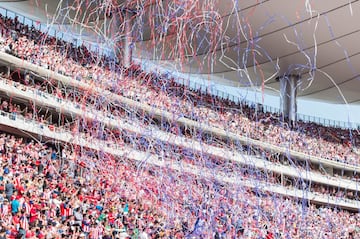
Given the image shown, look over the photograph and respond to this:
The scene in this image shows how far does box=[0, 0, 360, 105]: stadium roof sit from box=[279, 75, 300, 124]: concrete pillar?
0.61 m

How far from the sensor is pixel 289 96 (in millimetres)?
35594

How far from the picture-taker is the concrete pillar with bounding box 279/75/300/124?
1379 inches

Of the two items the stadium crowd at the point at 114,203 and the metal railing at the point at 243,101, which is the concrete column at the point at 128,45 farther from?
the stadium crowd at the point at 114,203

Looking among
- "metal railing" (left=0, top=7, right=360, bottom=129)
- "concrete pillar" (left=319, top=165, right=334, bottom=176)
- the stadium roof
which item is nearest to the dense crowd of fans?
"metal railing" (left=0, top=7, right=360, bottom=129)

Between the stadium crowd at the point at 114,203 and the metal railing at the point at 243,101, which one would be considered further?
the metal railing at the point at 243,101

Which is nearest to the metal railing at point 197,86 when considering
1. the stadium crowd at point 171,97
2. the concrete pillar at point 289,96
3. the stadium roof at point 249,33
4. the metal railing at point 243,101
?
the metal railing at point 243,101

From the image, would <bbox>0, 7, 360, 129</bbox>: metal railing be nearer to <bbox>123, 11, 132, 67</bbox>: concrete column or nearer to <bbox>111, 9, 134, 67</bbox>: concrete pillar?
<bbox>111, 9, 134, 67</bbox>: concrete pillar

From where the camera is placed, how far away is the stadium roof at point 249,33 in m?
26.5

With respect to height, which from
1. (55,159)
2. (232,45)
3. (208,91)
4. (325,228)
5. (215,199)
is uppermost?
(232,45)

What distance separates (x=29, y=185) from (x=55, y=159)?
415 centimetres

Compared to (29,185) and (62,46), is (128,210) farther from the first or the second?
(62,46)

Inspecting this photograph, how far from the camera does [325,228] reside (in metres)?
24.7

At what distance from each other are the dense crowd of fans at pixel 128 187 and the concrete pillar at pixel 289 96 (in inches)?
77.2

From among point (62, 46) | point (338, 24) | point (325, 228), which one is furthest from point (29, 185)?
point (338, 24)
